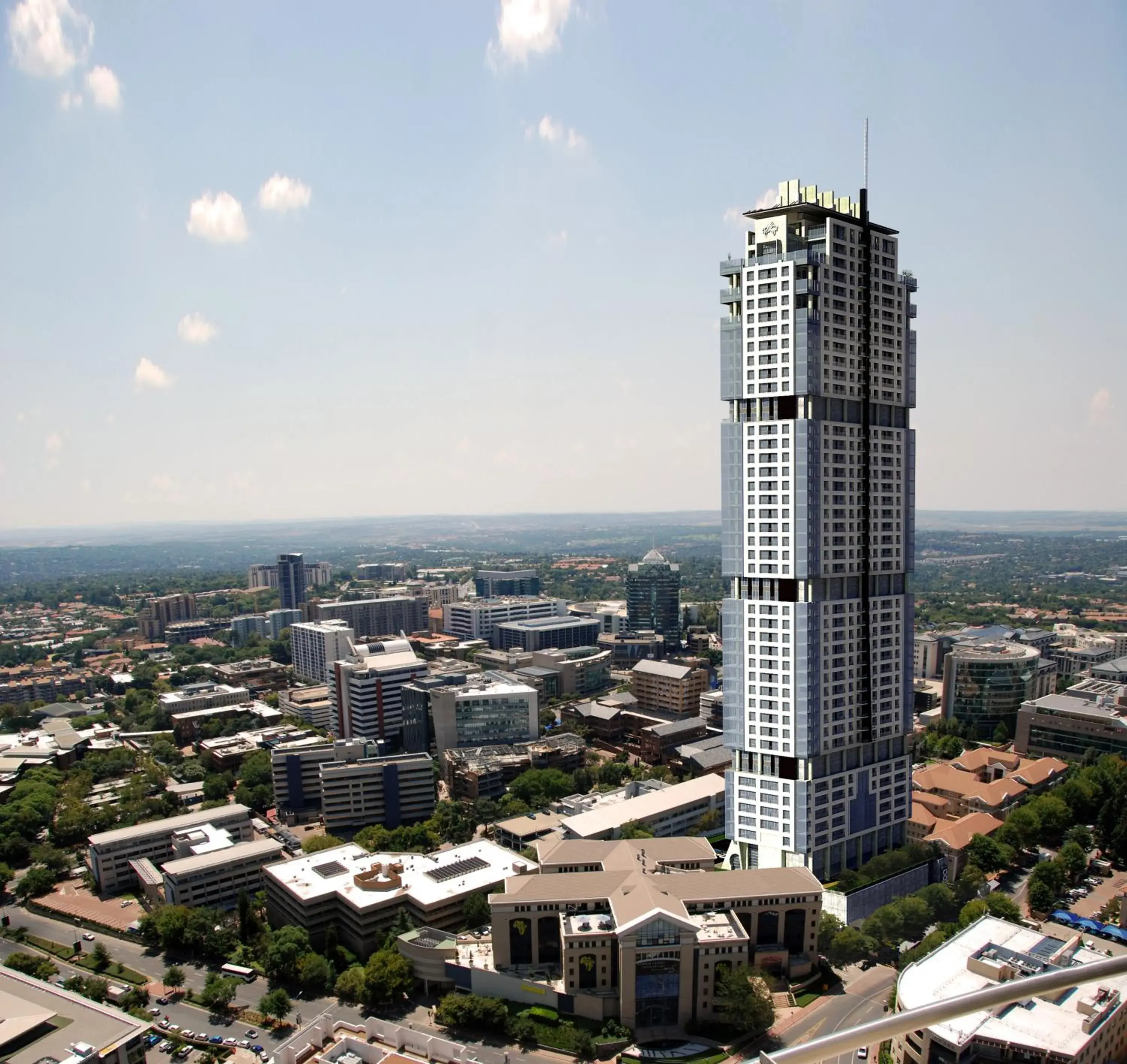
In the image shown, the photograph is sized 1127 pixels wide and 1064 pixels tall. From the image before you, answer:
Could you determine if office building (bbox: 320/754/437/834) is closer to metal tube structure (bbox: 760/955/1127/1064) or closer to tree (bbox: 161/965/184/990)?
tree (bbox: 161/965/184/990)

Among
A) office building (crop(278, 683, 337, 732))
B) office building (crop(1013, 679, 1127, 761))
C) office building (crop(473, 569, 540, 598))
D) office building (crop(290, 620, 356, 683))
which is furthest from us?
office building (crop(473, 569, 540, 598))

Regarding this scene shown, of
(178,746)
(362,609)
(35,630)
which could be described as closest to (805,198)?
(178,746)

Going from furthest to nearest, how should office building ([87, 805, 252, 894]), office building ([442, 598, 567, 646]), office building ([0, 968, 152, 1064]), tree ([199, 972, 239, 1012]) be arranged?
office building ([442, 598, 567, 646]), office building ([87, 805, 252, 894]), tree ([199, 972, 239, 1012]), office building ([0, 968, 152, 1064])

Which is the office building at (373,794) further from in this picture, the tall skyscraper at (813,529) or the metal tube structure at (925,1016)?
the metal tube structure at (925,1016)

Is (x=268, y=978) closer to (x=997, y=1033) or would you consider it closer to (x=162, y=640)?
(x=997, y=1033)

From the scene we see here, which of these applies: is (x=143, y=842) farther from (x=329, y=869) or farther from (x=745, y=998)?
(x=745, y=998)

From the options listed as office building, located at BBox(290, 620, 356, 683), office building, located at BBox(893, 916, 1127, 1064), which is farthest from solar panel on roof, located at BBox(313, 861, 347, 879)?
office building, located at BBox(290, 620, 356, 683)

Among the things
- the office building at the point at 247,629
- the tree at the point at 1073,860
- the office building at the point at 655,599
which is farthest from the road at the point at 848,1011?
the office building at the point at 247,629
